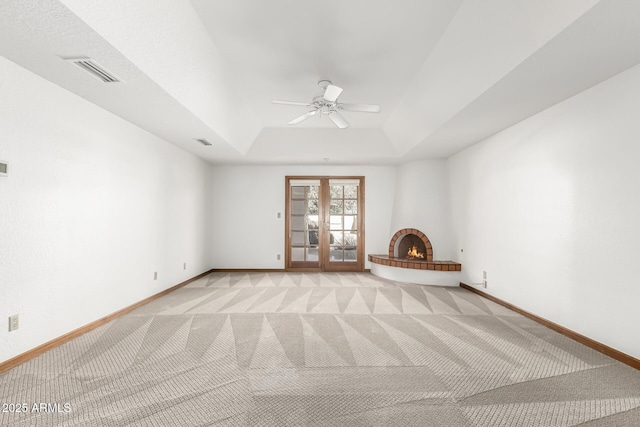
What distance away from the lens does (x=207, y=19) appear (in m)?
2.68

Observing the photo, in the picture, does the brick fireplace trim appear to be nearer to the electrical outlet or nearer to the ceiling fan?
the ceiling fan

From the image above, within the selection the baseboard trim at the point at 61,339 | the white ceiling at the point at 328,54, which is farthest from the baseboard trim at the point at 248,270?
the white ceiling at the point at 328,54

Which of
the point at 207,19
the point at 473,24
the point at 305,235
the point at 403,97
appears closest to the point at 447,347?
the point at 473,24

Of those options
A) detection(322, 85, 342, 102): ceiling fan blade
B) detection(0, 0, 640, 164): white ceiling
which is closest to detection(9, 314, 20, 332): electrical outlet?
detection(0, 0, 640, 164): white ceiling

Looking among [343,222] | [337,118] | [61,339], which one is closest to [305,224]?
[343,222]

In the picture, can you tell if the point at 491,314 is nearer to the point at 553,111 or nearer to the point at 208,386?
the point at 553,111

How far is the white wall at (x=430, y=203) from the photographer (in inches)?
226

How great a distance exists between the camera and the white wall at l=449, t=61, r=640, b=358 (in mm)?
2438

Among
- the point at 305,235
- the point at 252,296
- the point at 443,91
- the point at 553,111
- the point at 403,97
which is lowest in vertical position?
the point at 252,296

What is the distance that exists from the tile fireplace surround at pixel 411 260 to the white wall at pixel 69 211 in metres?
4.01

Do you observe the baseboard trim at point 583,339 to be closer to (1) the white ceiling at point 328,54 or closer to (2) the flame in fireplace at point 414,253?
(2) the flame in fireplace at point 414,253

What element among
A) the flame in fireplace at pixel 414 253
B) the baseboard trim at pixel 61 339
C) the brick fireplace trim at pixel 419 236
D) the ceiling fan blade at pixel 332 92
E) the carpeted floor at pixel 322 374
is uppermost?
the ceiling fan blade at pixel 332 92

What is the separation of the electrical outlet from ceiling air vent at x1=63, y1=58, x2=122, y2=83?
2069mm

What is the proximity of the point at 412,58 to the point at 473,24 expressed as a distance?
845mm
